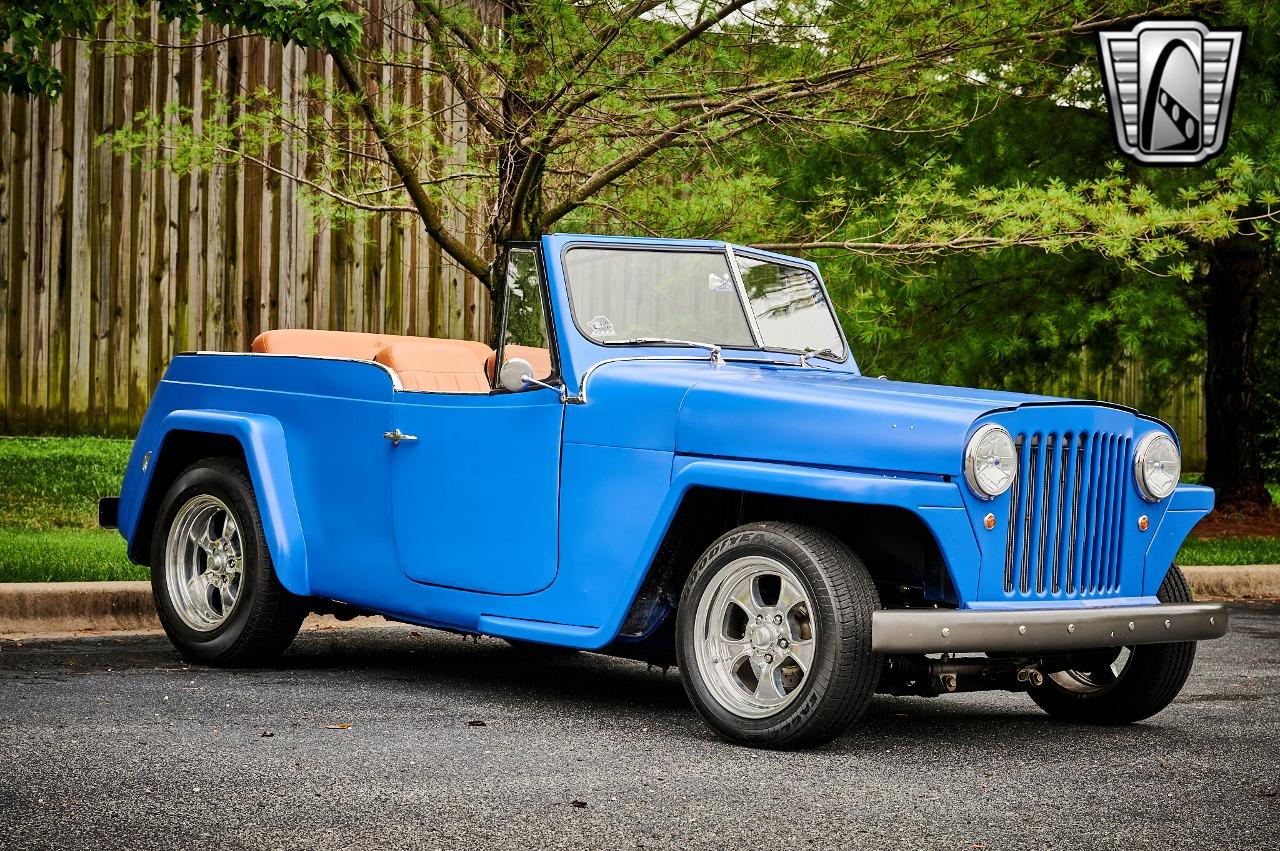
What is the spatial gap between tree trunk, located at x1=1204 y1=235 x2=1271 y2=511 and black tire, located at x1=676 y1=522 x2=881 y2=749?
1025cm

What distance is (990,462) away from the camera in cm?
493

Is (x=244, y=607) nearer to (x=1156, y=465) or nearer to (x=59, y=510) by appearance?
Answer: (x=1156, y=465)

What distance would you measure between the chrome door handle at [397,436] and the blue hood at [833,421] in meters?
1.37

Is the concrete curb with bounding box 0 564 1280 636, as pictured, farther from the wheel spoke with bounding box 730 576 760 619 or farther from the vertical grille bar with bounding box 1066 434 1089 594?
the vertical grille bar with bounding box 1066 434 1089 594

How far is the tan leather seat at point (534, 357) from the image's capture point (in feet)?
20.8

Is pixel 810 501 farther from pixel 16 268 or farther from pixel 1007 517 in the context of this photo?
pixel 16 268

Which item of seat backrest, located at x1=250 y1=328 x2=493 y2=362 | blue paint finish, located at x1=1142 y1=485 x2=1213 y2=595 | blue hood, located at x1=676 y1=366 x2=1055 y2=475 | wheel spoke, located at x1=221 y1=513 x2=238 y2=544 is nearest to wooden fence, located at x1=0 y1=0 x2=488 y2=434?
seat backrest, located at x1=250 y1=328 x2=493 y2=362

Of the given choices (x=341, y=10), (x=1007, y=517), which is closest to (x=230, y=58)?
(x=341, y=10)

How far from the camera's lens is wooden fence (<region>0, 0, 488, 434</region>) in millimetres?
12664

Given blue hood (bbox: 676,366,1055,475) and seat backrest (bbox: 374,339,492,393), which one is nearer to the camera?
blue hood (bbox: 676,366,1055,475)

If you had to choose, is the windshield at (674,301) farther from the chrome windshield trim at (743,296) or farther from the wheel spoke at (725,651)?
the wheel spoke at (725,651)

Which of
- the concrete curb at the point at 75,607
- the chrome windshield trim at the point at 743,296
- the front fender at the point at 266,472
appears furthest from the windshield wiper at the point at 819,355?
the concrete curb at the point at 75,607

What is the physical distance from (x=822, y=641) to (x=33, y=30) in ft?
17.5

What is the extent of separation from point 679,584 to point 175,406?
298 centimetres
